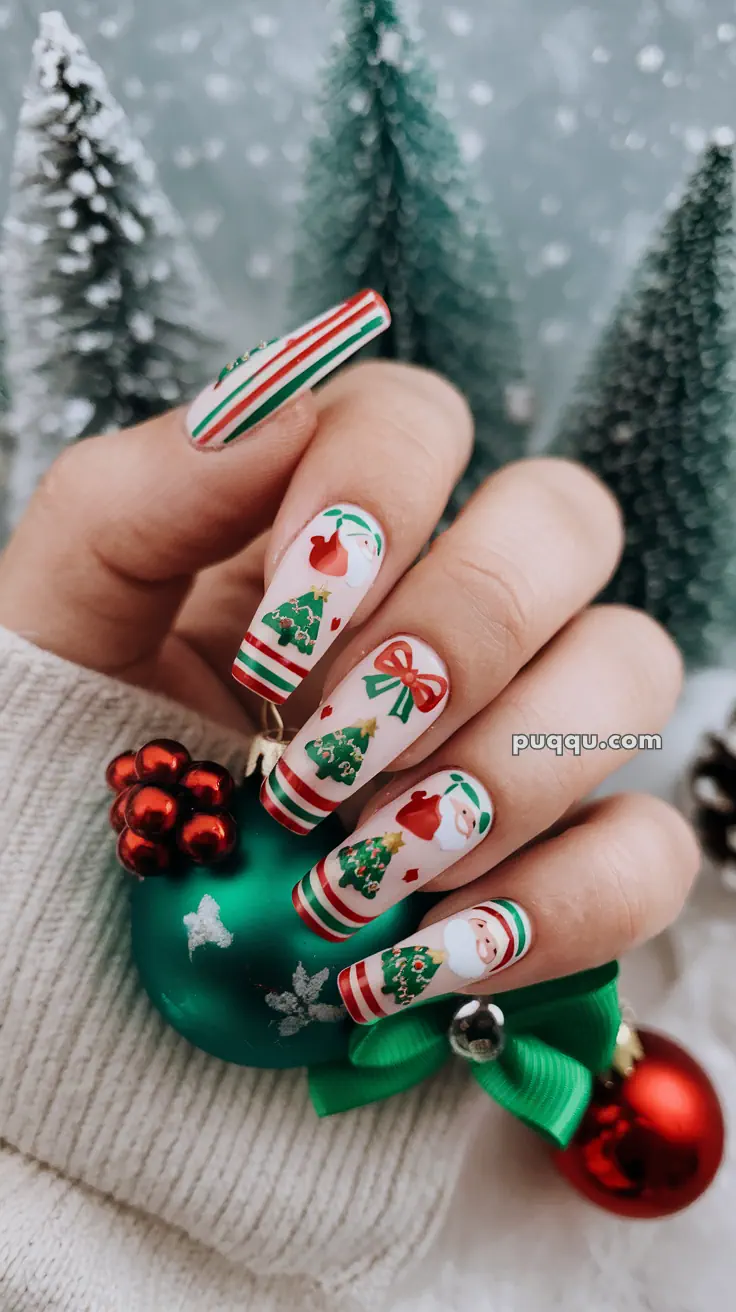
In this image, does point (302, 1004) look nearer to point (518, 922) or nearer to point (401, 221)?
point (518, 922)

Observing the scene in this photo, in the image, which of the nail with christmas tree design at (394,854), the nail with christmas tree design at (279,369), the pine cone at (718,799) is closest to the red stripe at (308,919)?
the nail with christmas tree design at (394,854)

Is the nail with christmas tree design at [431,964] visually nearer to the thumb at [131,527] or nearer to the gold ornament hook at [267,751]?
the gold ornament hook at [267,751]

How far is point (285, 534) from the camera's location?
1.35 feet

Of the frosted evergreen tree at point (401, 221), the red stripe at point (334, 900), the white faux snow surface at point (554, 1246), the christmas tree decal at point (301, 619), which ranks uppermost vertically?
the frosted evergreen tree at point (401, 221)

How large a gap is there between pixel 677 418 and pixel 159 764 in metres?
0.41

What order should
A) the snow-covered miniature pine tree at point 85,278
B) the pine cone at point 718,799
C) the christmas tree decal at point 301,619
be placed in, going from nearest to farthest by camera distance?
the christmas tree decal at point 301,619, the snow-covered miniature pine tree at point 85,278, the pine cone at point 718,799

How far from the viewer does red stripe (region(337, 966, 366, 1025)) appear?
423mm

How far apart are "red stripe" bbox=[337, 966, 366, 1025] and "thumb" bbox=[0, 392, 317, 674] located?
0.23 m

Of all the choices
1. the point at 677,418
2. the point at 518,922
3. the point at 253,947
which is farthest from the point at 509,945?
the point at 677,418

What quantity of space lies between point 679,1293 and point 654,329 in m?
0.61

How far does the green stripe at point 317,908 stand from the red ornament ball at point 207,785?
56mm

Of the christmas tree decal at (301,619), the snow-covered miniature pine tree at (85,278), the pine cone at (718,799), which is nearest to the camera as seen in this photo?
the christmas tree decal at (301,619)

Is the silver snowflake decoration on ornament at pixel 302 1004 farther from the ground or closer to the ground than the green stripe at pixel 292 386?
closer to the ground

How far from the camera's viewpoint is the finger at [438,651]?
0.40 meters
